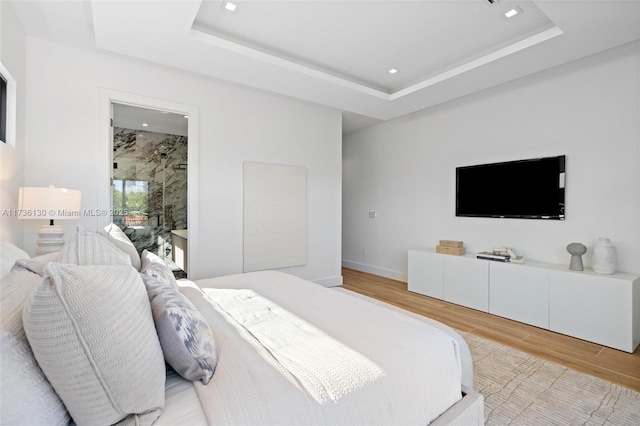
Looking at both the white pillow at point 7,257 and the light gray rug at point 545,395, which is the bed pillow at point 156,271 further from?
the light gray rug at point 545,395

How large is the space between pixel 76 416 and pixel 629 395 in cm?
289

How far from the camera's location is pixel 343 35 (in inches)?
112

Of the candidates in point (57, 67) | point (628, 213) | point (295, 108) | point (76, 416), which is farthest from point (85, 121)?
point (628, 213)

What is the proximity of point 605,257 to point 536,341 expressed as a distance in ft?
3.32

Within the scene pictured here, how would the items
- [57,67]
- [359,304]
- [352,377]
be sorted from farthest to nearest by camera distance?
[57,67] < [359,304] < [352,377]

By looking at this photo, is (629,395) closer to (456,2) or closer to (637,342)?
(637,342)

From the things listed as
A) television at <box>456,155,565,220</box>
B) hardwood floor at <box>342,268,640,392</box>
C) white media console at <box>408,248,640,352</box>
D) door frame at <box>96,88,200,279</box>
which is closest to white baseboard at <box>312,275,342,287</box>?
hardwood floor at <box>342,268,640,392</box>

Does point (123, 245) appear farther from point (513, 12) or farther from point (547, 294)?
point (547, 294)

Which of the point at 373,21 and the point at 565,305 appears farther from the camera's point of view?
the point at 565,305

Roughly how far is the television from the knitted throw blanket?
10.8ft

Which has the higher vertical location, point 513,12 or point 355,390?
point 513,12

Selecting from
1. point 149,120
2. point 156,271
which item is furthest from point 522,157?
point 149,120


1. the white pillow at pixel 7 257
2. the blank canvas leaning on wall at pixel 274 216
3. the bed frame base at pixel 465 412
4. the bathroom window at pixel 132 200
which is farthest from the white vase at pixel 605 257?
the bathroom window at pixel 132 200

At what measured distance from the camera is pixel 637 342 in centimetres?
263
